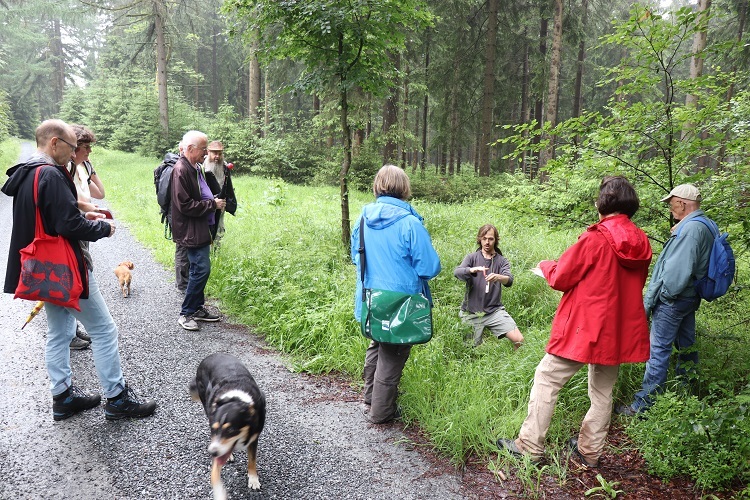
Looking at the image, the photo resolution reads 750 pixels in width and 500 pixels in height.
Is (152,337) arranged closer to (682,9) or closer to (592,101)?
(682,9)

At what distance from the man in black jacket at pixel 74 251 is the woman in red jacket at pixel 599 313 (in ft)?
10.4

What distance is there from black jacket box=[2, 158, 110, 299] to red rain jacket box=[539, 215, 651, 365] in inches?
138

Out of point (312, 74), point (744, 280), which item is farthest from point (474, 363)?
point (312, 74)

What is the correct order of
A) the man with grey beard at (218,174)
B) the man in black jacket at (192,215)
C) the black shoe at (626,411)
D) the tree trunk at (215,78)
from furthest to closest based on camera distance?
the tree trunk at (215,78)
the man with grey beard at (218,174)
the man in black jacket at (192,215)
the black shoe at (626,411)


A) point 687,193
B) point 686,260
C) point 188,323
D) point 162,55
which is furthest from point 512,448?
point 162,55

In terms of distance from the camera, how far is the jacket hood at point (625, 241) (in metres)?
2.93

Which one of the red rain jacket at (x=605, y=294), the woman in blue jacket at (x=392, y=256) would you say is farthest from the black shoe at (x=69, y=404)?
the red rain jacket at (x=605, y=294)

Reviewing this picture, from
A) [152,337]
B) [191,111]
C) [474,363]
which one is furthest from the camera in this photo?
[191,111]

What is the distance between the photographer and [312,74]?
6590 mm

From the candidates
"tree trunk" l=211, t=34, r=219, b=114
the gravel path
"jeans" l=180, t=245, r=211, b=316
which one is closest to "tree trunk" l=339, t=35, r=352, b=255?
"jeans" l=180, t=245, r=211, b=316

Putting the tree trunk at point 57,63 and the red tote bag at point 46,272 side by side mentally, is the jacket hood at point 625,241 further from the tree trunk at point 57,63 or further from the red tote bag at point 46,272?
the tree trunk at point 57,63

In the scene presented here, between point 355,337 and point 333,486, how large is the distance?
201cm

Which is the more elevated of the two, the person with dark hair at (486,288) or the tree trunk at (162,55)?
the tree trunk at (162,55)

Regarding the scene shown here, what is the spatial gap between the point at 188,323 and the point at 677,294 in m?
5.25
